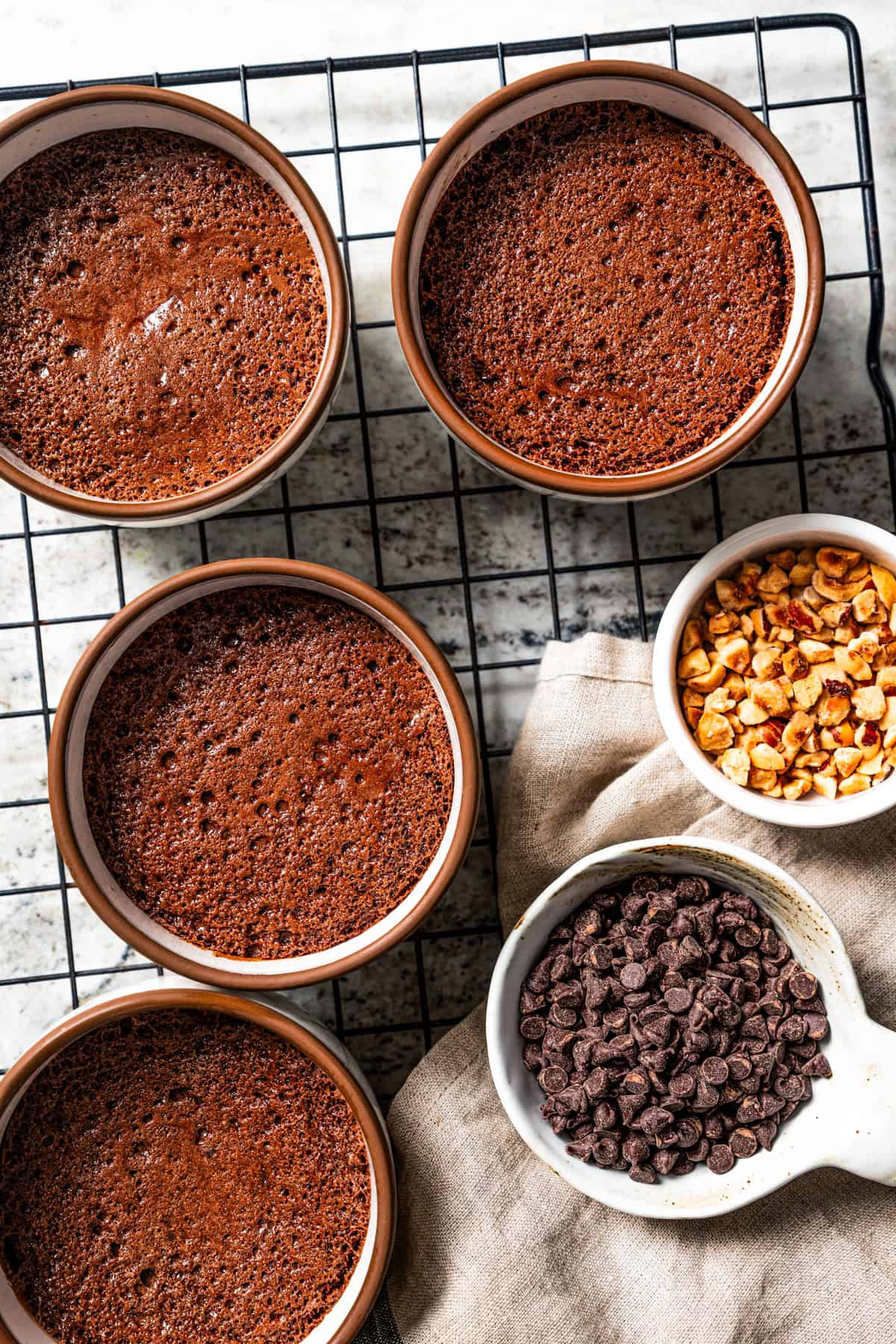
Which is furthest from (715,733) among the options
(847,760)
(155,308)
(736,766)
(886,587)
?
(155,308)

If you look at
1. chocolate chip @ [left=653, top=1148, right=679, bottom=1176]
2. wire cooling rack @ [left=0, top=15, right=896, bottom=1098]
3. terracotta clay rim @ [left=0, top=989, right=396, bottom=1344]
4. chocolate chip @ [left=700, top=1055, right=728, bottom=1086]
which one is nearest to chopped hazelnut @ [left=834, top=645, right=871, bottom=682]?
wire cooling rack @ [left=0, top=15, right=896, bottom=1098]

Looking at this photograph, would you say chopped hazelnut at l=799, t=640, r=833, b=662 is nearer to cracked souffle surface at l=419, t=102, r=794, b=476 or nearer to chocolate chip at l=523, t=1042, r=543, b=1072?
cracked souffle surface at l=419, t=102, r=794, b=476

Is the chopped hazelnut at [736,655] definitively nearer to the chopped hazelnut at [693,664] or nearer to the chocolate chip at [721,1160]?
the chopped hazelnut at [693,664]

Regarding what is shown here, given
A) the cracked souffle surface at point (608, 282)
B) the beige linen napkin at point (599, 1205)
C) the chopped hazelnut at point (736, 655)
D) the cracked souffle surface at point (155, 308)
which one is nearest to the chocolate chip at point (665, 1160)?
the beige linen napkin at point (599, 1205)

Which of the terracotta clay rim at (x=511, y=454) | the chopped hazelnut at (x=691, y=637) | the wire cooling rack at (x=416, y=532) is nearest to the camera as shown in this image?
the terracotta clay rim at (x=511, y=454)

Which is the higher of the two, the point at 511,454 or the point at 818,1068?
the point at 511,454

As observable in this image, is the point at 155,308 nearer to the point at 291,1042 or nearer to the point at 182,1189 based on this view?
the point at 291,1042
